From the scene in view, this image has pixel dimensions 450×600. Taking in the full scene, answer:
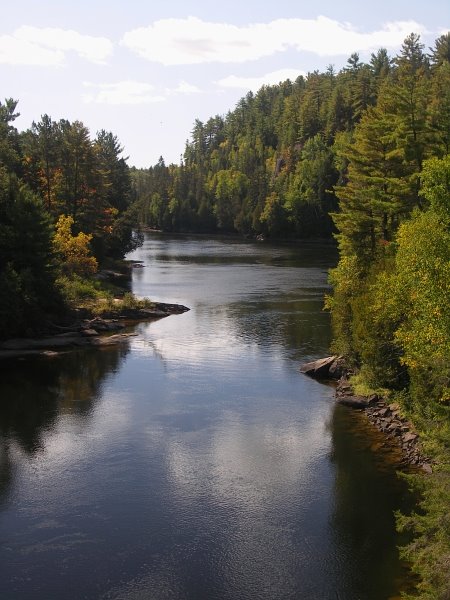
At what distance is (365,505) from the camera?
89.0 feet

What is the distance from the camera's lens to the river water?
22141 millimetres

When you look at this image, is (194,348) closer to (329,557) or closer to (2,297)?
(2,297)

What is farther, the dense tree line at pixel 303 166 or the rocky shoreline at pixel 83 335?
the dense tree line at pixel 303 166

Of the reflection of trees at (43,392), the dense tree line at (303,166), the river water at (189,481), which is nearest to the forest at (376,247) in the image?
the river water at (189,481)

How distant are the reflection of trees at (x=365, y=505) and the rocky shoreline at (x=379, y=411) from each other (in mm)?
638

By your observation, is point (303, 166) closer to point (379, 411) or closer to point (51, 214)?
point (51, 214)

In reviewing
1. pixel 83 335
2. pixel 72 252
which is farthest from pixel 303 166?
pixel 83 335

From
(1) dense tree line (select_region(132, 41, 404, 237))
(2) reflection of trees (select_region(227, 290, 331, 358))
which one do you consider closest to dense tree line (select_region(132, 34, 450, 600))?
(2) reflection of trees (select_region(227, 290, 331, 358))

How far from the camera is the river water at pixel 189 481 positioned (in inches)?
872

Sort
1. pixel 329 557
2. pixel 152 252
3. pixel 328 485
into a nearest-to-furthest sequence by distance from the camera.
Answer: pixel 329 557
pixel 328 485
pixel 152 252

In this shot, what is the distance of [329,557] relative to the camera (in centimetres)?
→ 2331

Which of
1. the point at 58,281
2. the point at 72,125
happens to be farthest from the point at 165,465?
the point at 72,125

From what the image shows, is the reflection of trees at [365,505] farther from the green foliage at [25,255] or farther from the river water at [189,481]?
the green foliage at [25,255]

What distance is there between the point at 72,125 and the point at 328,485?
72183 millimetres
